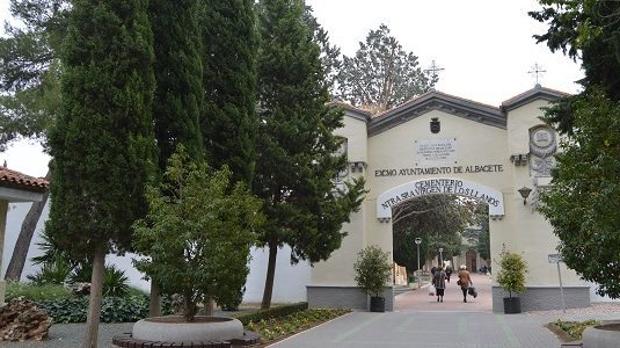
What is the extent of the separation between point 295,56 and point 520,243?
30.5 feet

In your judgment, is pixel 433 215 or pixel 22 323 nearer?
pixel 22 323

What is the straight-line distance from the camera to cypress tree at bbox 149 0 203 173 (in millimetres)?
11430

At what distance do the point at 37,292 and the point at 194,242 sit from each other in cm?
852

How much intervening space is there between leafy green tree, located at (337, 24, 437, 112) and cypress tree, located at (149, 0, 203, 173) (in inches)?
1181

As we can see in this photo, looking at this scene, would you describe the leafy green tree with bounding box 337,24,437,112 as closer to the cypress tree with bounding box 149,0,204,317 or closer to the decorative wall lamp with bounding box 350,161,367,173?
the decorative wall lamp with bounding box 350,161,367,173

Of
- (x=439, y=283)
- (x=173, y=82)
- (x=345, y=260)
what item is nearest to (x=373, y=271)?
(x=345, y=260)

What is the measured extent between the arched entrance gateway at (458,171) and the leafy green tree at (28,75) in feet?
35.4

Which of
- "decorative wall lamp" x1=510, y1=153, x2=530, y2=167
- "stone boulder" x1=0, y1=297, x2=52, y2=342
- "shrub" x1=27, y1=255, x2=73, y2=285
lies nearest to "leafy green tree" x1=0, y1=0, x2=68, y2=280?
"shrub" x1=27, y1=255, x2=73, y2=285

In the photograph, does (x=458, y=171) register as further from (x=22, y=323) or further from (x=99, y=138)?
(x=22, y=323)

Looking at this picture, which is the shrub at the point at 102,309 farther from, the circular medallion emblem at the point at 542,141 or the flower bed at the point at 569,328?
the circular medallion emblem at the point at 542,141

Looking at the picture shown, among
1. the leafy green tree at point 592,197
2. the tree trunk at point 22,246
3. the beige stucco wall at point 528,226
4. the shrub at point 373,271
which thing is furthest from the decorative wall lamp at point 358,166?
the tree trunk at point 22,246

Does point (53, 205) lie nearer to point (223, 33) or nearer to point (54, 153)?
point (54, 153)

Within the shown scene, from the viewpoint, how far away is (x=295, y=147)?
16969 mm

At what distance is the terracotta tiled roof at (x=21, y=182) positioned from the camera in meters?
11.8
